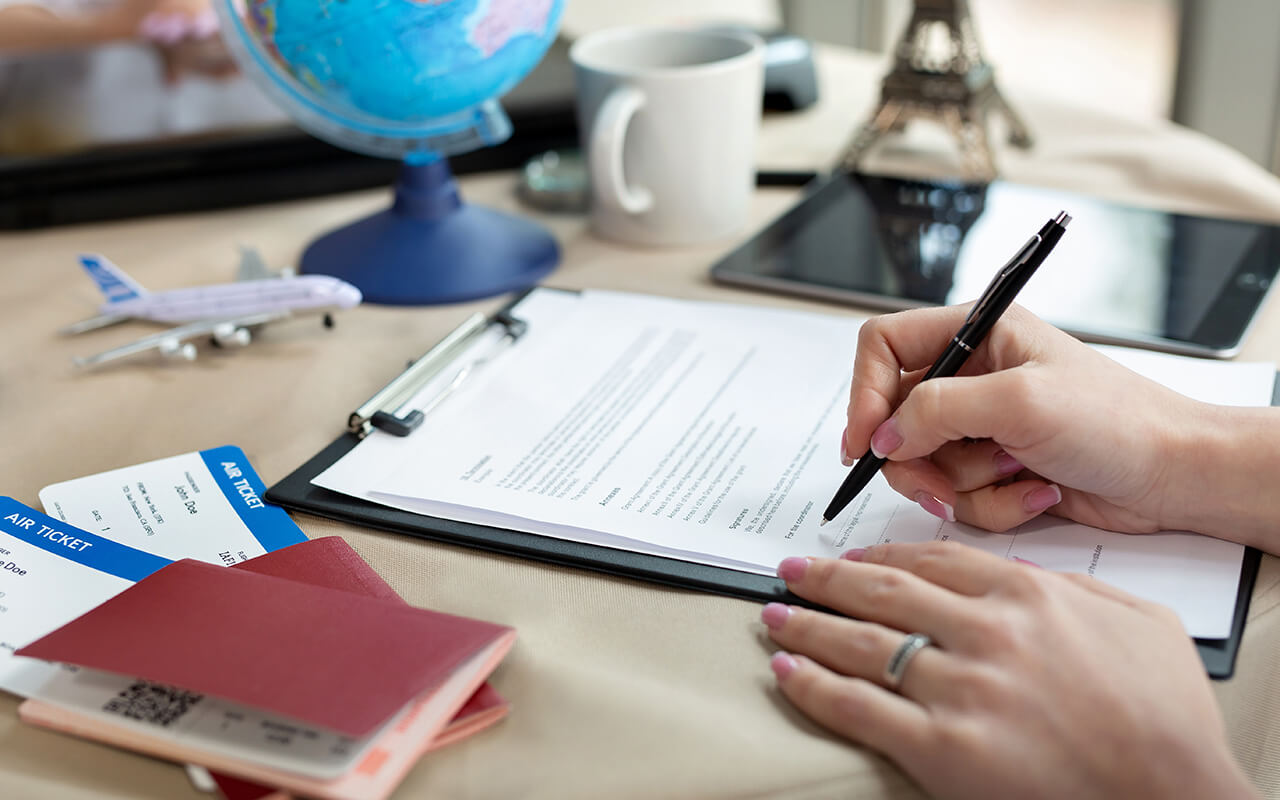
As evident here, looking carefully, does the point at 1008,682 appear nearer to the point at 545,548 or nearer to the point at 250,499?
the point at 545,548

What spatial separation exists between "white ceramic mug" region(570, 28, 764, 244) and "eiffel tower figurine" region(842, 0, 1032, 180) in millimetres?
158

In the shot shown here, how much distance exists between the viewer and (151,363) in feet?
2.34

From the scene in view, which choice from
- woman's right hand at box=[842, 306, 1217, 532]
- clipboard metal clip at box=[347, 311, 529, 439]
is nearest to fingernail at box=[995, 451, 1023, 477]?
woman's right hand at box=[842, 306, 1217, 532]

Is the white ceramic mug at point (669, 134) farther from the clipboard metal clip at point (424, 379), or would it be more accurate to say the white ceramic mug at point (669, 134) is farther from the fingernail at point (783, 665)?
the fingernail at point (783, 665)

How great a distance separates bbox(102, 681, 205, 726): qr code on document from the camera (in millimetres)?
404

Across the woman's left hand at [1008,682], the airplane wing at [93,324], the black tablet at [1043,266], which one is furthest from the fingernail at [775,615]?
the airplane wing at [93,324]

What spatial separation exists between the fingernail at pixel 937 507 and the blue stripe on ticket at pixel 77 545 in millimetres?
370

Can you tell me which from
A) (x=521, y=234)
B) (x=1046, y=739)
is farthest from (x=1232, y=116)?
(x=1046, y=739)

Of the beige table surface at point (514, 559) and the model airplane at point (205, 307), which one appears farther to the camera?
the model airplane at point (205, 307)

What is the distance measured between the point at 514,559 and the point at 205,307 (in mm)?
366

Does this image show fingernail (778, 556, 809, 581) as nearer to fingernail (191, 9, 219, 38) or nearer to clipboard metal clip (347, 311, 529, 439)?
clipboard metal clip (347, 311, 529, 439)

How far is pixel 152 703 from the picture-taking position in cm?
41

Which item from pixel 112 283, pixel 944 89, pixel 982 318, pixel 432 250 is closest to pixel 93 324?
pixel 112 283

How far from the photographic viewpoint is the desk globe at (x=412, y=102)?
68 centimetres
